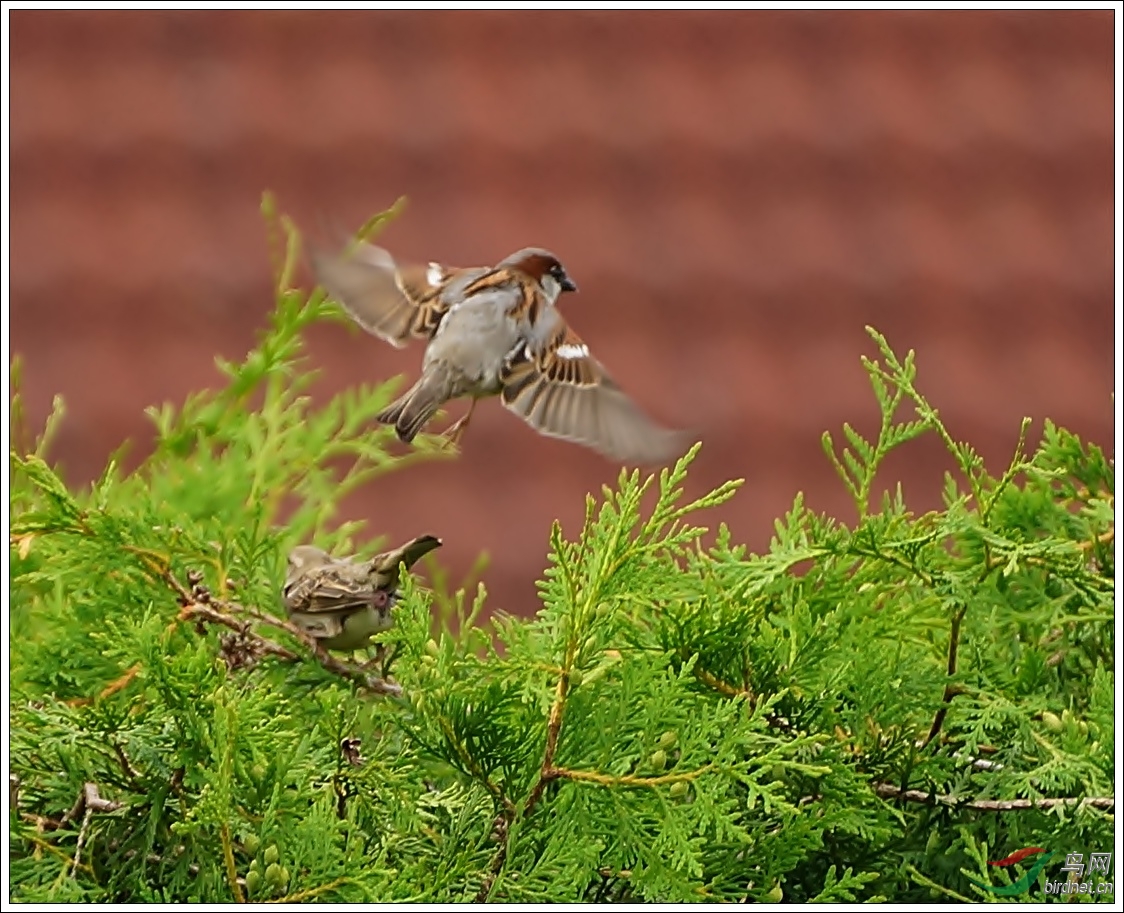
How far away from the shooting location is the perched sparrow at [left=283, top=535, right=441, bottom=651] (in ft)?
5.72

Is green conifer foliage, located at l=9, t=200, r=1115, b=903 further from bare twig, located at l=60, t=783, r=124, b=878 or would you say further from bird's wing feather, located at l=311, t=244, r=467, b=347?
bird's wing feather, located at l=311, t=244, r=467, b=347

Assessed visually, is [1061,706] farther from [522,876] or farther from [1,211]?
[1,211]

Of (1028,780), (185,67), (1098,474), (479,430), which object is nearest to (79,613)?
(1028,780)

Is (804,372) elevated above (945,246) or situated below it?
below

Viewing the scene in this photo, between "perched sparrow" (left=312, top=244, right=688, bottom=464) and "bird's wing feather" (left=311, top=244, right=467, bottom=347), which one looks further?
"bird's wing feather" (left=311, top=244, right=467, bottom=347)

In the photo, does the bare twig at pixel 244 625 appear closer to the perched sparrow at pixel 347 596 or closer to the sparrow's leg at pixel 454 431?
the perched sparrow at pixel 347 596

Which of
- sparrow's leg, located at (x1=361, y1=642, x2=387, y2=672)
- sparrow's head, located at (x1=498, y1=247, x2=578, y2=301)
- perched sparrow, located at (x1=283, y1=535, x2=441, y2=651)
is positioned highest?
sparrow's head, located at (x1=498, y1=247, x2=578, y2=301)

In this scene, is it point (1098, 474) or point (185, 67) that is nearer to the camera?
point (1098, 474)

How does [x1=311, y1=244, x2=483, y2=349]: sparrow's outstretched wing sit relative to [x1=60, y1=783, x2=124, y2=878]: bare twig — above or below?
above

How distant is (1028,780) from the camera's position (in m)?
1.49

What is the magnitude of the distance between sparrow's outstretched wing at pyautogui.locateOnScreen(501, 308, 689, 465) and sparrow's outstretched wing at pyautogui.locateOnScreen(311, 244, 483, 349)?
0.62ft

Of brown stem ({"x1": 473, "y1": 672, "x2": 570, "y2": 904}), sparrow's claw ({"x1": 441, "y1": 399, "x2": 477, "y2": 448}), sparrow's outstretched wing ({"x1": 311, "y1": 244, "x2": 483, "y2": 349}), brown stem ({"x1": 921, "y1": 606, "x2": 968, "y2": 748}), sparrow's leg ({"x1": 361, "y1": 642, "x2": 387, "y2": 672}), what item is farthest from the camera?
sparrow's outstretched wing ({"x1": 311, "y1": 244, "x2": 483, "y2": 349})

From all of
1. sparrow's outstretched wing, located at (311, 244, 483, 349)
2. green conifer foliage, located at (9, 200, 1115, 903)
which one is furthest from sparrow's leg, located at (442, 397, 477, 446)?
green conifer foliage, located at (9, 200, 1115, 903)

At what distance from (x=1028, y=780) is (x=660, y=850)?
350mm
